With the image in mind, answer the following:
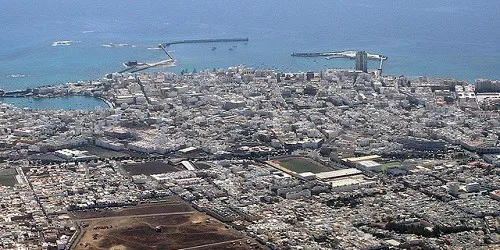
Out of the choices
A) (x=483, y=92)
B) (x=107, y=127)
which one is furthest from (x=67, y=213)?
(x=483, y=92)

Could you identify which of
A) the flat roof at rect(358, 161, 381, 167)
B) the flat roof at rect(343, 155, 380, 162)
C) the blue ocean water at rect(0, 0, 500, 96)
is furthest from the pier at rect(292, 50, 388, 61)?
the flat roof at rect(358, 161, 381, 167)

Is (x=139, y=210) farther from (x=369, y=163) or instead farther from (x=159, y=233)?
(x=369, y=163)

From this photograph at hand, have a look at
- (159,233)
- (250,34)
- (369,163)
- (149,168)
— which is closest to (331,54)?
(250,34)

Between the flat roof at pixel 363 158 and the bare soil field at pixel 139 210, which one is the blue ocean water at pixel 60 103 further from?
the bare soil field at pixel 139 210

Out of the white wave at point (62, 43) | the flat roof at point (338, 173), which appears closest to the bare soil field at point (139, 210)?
the flat roof at point (338, 173)

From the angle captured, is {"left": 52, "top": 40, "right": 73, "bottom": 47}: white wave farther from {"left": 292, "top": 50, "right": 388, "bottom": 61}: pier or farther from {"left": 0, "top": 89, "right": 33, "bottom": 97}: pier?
{"left": 0, "top": 89, "right": 33, "bottom": 97}: pier

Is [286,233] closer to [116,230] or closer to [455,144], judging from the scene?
[116,230]
